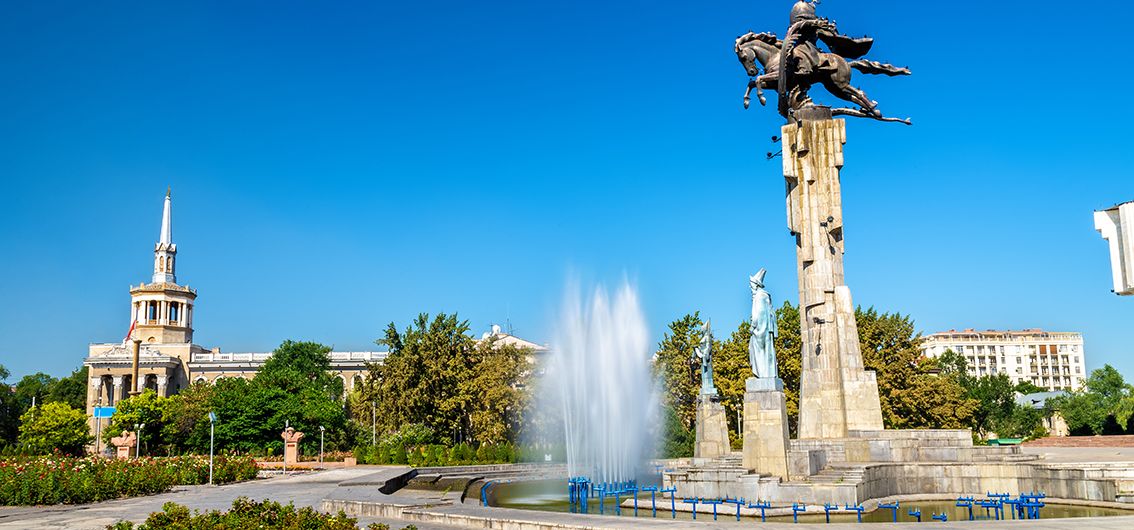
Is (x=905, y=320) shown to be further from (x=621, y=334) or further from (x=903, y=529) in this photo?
(x=903, y=529)

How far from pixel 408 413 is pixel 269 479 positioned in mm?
14798

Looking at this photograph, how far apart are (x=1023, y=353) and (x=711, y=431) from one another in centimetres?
Answer: 13796

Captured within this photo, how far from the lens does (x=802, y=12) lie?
92.0 feet

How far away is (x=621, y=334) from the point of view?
99.8 ft

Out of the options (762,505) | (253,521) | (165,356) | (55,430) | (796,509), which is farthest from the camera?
(165,356)

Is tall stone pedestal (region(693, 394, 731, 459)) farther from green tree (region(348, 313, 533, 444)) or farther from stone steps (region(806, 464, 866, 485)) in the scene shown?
green tree (region(348, 313, 533, 444))

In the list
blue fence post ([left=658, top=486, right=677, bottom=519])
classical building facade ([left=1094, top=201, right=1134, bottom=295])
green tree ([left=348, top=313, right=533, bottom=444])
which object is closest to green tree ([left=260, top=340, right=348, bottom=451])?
green tree ([left=348, top=313, right=533, bottom=444])

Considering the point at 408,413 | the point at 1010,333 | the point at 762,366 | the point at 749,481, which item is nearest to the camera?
the point at 749,481

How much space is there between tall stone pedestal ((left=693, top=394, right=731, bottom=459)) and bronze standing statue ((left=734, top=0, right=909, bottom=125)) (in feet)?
33.5

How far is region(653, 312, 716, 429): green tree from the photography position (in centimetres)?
4412

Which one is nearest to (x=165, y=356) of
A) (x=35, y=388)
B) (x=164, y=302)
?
(x=164, y=302)

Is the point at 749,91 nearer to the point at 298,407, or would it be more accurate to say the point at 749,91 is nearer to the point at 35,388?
the point at 298,407

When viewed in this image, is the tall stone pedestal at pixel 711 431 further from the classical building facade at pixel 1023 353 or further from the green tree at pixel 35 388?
the classical building facade at pixel 1023 353

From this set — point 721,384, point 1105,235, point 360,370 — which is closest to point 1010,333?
point 360,370
